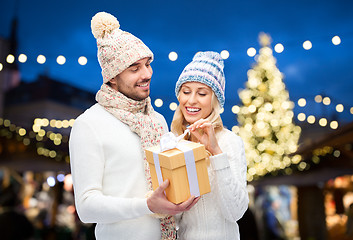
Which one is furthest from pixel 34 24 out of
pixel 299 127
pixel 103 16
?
pixel 103 16

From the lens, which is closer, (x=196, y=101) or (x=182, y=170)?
(x=182, y=170)

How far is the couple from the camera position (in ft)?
5.27

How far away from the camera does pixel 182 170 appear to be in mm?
1420

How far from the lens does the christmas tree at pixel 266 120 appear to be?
10242 mm

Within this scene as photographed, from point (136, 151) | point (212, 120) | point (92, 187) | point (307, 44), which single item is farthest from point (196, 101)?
point (307, 44)

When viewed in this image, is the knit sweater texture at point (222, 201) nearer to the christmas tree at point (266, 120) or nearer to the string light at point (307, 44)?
the string light at point (307, 44)

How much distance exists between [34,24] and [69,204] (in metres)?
13.7

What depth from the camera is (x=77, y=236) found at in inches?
253

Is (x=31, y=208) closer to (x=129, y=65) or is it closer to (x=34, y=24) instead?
(x=129, y=65)

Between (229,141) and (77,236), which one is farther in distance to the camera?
(77,236)

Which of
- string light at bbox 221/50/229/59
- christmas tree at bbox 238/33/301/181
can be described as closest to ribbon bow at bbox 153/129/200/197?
string light at bbox 221/50/229/59

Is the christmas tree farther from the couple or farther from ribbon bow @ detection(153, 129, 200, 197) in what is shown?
ribbon bow @ detection(153, 129, 200, 197)

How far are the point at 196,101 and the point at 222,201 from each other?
51 centimetres

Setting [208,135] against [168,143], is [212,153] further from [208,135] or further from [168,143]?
[168,143]
